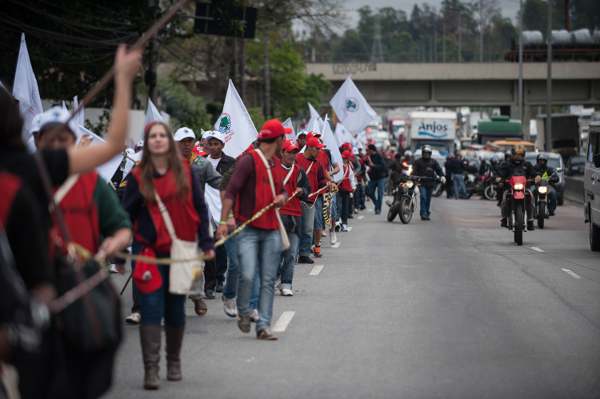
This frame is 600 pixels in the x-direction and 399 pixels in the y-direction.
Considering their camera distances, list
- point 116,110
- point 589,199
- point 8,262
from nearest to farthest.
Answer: point 8,262, point 116,110, point 589,199

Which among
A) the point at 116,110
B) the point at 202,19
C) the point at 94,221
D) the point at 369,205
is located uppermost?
the point at 202,19

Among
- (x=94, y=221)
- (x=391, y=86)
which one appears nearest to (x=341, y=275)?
(x=94, y=221)

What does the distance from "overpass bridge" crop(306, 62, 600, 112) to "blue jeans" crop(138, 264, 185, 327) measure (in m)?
62.1

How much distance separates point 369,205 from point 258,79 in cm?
2007

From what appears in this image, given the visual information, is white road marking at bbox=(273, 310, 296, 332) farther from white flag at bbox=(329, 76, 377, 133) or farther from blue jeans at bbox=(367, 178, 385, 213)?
blue jeans at bbox=(367, 178, 385, 213)

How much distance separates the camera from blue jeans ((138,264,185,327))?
8711 mm

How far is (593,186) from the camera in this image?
2073 cm

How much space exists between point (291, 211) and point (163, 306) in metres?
5.18

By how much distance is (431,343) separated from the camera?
35.3 ft

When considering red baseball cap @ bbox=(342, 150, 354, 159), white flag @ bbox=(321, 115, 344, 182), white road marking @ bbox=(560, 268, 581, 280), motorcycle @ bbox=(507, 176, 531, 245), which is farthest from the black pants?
white road marking @ bbox=(560, 268, 581, 280)

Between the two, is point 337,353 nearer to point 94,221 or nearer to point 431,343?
point 431,343

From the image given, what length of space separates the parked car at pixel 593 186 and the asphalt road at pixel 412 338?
3.92ft

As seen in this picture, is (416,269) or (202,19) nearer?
(416,269)

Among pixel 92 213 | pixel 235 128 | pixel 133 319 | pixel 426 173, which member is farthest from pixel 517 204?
pixel 92 213
